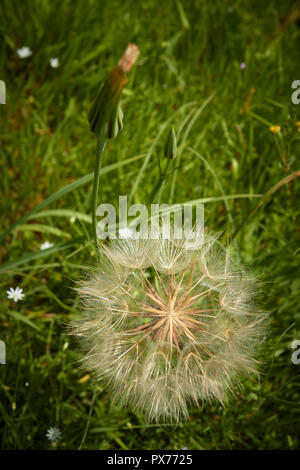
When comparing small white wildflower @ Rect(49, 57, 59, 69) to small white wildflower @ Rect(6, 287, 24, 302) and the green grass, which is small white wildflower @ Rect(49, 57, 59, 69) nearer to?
the green grass

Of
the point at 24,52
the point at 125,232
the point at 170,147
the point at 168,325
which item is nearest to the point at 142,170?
the point at 125,232

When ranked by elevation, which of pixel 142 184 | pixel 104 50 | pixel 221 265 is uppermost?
pixel 104 50

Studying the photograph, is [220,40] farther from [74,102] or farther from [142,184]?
[142,184]

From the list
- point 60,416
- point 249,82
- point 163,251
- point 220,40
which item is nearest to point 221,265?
point 163,251

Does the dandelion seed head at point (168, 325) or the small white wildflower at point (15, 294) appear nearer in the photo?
the dandelion seed head at point (168, 325)

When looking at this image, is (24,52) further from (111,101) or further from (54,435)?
(54,435)

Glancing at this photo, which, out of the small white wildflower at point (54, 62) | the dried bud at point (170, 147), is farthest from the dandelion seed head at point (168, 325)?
the small white wildflower at point (54, 62)

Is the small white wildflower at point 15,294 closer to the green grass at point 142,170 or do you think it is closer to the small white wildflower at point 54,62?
the green grass at point 142,170
